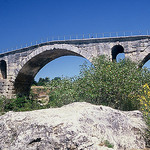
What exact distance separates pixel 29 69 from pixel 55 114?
57.6 ft

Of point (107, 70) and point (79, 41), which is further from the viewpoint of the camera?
point (79, 41)

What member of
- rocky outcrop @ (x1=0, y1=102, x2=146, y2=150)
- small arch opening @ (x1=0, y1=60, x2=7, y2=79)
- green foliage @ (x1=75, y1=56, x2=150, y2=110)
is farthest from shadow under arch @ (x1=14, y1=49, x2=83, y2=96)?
rocky outcrop @ (x1=0, y1=102, x2=146, y2=150)

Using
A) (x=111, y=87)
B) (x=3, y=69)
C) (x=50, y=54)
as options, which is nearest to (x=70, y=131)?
(x=111, y=87)

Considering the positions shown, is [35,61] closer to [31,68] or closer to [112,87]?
[31,68]

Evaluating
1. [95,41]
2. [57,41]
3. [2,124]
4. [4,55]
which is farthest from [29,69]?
[2,124]

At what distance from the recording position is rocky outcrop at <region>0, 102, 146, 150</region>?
10.4 ft

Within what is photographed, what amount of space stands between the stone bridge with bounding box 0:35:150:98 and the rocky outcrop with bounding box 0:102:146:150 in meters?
9.18

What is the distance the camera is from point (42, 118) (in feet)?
12.2

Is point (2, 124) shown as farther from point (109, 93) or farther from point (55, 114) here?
point (109, 93)

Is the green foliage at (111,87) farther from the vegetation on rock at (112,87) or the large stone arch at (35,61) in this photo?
the large stone arch at (35,61)

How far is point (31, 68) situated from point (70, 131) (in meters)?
18.2

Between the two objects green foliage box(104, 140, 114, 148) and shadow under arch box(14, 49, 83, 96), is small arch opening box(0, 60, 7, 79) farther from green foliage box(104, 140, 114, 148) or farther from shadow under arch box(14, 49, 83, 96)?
green foliage box(104, 140, 114, 148)

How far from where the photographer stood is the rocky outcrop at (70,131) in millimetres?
3156

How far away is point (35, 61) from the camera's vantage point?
20047mm
